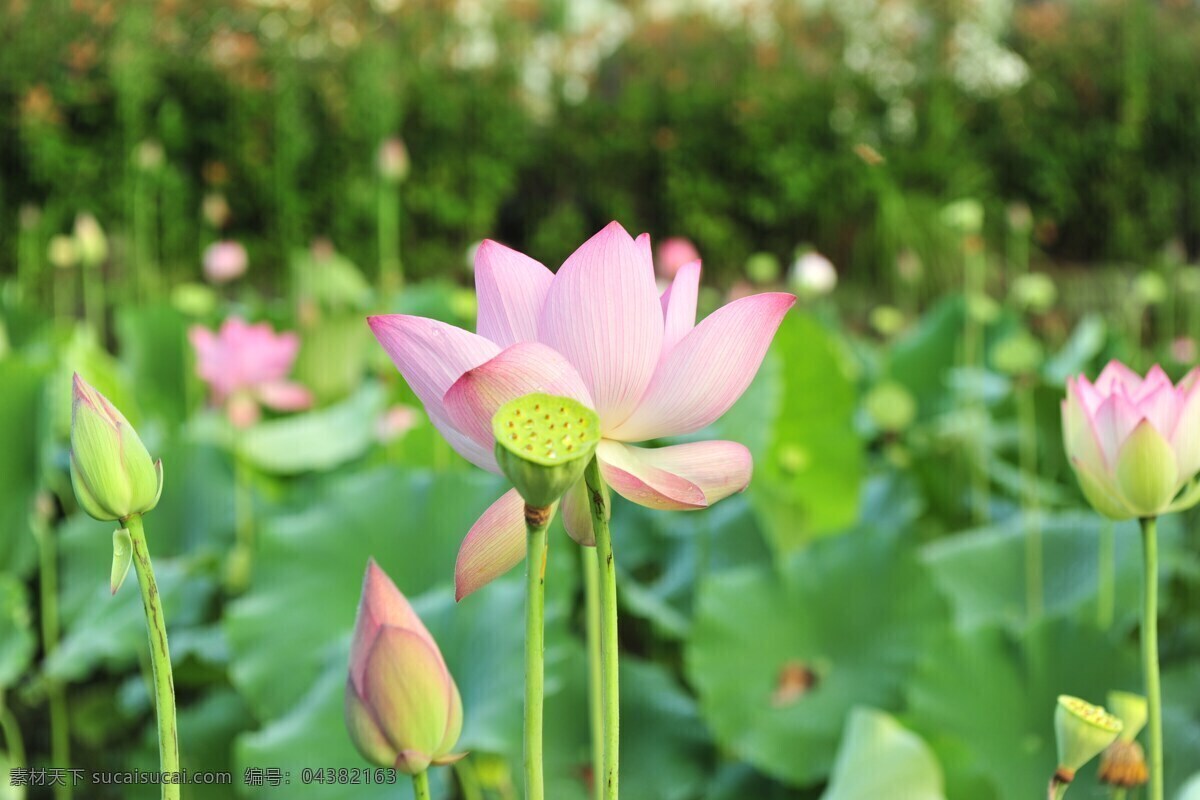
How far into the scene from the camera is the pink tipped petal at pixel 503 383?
19 cm

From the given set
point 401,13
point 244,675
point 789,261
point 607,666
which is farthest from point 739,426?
point 401,13

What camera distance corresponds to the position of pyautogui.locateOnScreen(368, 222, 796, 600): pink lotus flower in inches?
8.0

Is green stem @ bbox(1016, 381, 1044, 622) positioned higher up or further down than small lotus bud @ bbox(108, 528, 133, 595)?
further down

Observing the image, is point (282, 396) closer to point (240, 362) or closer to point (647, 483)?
point (240, 362)

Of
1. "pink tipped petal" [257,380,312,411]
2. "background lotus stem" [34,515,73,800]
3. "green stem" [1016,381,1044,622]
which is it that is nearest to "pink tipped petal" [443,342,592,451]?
"green stem" [1016,381,1044,622]

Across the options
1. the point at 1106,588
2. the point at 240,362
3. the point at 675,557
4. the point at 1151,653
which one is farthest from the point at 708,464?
the point at 240,362

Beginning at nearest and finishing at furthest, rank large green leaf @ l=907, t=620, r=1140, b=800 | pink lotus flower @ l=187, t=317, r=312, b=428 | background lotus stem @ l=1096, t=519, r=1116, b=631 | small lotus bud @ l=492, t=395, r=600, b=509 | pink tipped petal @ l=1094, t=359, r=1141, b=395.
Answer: small lotus bud @ l=492, t=395, r=600, b=509 < pink tipped petal @ l=1094, t=359, r=1141, b=395 < large green leaf @ l=907, t=620, r=1140, b=800 < background lotus stem @ l=1096, t=519, r=1116, b=631 < pink lotus flower @ l=187, t=317, r=312, b=428

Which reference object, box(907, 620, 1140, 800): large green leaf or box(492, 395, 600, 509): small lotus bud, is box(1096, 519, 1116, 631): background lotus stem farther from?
box(492, 395, 600, 509): small lotus bud

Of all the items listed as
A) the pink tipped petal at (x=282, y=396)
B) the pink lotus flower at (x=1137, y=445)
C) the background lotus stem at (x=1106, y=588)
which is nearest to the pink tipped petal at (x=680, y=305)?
the pink lotus flower at (x=1137, y=445)

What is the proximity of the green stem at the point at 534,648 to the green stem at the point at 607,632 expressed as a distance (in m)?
0.01

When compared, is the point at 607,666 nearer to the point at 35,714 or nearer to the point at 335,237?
the point at 35,714

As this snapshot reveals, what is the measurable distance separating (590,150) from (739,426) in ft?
10.9

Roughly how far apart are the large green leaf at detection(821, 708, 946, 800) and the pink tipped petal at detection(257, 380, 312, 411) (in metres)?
0.64

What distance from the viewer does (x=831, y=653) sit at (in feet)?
2.20
